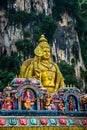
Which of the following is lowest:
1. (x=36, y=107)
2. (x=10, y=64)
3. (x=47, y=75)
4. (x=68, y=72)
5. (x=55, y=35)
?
(x=36, y=107)

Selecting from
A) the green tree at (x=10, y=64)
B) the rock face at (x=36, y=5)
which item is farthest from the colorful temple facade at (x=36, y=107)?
the rock face at (x=36, y=5)

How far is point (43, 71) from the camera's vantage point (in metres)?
16.3

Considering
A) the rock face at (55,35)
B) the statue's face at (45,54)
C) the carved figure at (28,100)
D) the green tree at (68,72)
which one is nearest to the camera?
the carved figure at (28,100)

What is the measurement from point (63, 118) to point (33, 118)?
1.08 m

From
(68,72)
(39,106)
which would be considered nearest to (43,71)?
(39,106)

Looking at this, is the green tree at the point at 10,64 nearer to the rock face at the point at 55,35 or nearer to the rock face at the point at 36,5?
the rock face at the point at 55,35

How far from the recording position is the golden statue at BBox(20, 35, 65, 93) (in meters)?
16.2

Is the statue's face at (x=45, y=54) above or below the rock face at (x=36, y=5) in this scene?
below

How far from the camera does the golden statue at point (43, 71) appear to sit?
16.2 metres

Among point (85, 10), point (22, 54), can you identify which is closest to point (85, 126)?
point (22, 54)

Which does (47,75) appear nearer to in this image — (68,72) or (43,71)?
(43,71)

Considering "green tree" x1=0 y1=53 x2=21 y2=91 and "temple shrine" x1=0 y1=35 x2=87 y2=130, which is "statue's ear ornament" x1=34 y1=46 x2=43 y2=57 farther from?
"green tree" x1=0 y1=53 x2=21 y2=91

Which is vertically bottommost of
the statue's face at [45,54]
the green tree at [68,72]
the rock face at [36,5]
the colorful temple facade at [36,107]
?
the colorful temple facade at [36,107]

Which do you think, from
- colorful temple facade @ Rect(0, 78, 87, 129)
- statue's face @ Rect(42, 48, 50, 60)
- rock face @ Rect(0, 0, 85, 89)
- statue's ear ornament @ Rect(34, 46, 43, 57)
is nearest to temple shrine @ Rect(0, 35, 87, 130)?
colorful temple facade @ Rect(0, 78, 87, 129)
